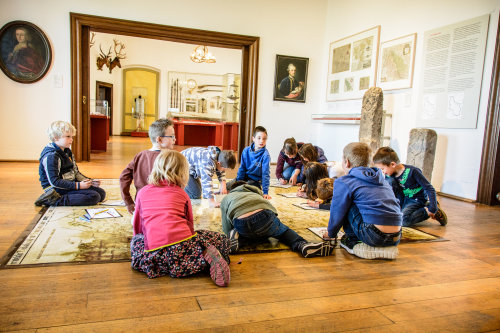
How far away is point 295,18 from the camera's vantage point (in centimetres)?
788

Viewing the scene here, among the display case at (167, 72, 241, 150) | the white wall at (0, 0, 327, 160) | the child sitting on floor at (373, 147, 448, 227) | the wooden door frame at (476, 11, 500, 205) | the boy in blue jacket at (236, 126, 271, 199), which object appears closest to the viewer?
the child sitting on floor at (373, 147, 448, 227)

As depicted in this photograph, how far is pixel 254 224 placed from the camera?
254 centimetres

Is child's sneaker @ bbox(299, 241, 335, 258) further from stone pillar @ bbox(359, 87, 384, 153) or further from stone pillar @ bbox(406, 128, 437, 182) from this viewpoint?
stone pillar @ bbox(359, 87, 384, 153)

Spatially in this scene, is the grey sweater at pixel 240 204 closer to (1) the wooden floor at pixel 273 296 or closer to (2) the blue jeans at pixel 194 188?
(1) the wooden floor at pixel 273 296

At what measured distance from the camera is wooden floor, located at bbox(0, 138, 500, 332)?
1626mm

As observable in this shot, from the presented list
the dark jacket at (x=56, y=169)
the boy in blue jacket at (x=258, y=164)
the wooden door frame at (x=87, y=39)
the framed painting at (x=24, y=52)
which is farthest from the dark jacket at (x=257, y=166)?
the framed painting at (x=24, y=52)

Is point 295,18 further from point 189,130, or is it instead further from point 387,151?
point 189,130

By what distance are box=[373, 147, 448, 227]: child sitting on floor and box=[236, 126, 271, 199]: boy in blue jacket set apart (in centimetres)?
126

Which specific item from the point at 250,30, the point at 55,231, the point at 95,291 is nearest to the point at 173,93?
the point at 250,30

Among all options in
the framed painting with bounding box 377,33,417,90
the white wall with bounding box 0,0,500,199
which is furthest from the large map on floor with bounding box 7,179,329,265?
the framed painting with bounding box 377,33,417,90

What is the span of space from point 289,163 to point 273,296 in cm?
371

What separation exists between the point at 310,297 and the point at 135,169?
5.82 feet

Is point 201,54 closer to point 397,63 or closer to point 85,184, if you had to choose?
point 397,63

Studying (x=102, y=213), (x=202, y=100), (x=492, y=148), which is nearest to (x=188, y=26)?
(x=102, y=213)
